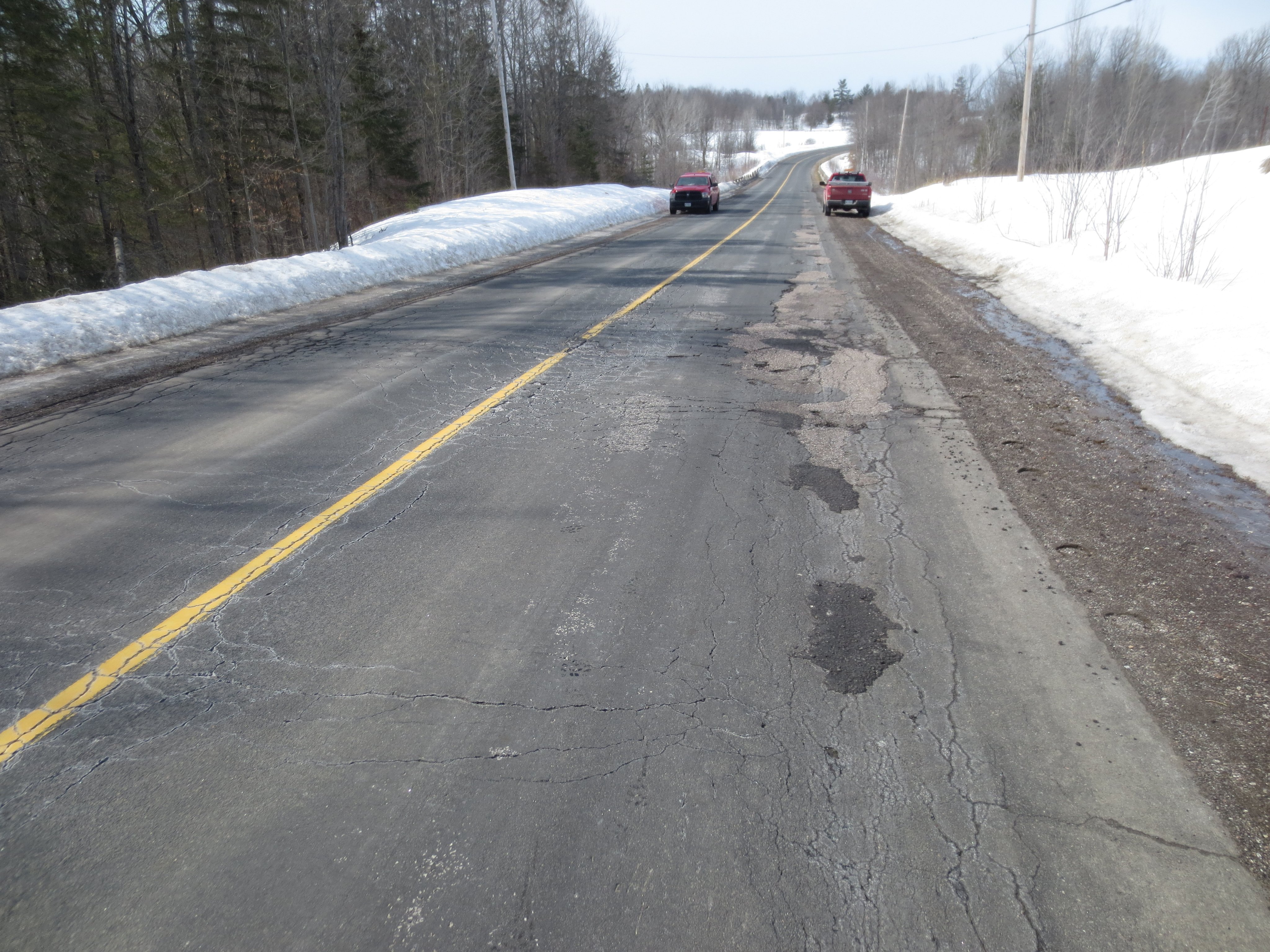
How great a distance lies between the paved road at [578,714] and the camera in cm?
216

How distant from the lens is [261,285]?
11.4 m

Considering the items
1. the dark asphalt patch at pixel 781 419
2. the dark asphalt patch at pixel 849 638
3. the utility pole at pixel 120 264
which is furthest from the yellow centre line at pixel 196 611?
the utility pole at pixel 120 264

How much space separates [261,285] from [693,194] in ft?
83.0

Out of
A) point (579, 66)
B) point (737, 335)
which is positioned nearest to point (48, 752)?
point (737, 335)

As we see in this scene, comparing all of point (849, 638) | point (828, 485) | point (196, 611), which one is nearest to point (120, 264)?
point (196, 611)

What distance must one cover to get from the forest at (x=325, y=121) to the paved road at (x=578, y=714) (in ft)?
37.8

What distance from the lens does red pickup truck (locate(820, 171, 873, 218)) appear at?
1155 inches

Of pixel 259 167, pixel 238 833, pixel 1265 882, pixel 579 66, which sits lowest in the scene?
pixel 1265 882

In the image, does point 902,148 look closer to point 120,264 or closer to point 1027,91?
point 1027,91

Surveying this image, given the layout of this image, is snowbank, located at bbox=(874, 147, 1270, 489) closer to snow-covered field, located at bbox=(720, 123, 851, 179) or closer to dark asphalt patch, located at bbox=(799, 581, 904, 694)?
dark asphalt patch, located at bbox=(799, 581, 904, 694)

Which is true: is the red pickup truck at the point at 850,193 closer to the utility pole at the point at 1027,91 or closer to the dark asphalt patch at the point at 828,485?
the utility pole at the point at 1027,91

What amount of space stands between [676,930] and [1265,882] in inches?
71.6

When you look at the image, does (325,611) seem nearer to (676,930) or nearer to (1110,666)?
(676,930)

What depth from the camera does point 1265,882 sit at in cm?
220
